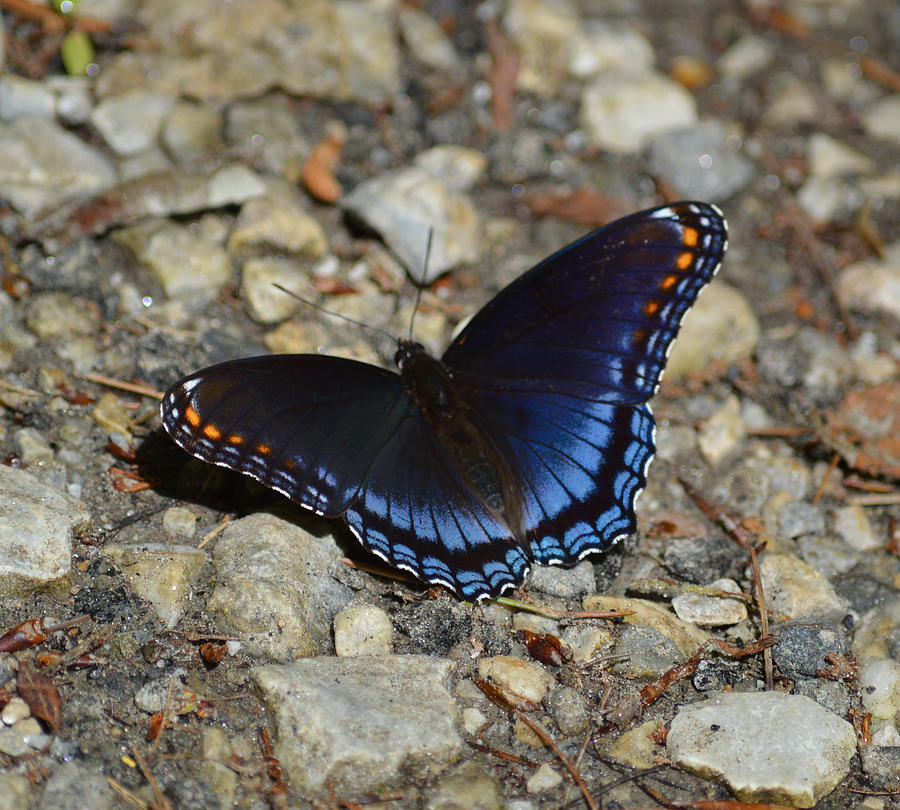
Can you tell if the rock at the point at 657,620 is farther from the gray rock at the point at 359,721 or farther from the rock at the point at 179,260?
the rock at the point at 179,260

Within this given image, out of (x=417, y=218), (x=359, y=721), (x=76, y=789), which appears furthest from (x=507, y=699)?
(x=417, y=218)

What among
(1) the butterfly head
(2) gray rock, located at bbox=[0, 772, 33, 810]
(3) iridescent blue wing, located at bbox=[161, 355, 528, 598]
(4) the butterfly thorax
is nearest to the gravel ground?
(2) gray rock, located at bbox=[0, 772, 33, 810]

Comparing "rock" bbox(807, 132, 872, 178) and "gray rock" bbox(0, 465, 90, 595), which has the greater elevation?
"rock" bbox(807, 132, 872, 178)

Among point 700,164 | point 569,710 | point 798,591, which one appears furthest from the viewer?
point 700,164

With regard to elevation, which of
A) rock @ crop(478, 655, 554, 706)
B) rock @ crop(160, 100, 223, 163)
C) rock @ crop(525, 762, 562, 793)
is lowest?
rock @ crop(525, 762, 562, 793)

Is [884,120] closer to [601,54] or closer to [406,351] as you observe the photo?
[601,54]

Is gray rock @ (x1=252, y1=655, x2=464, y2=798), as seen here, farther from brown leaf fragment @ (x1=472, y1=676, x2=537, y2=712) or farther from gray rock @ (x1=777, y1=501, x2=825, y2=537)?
gray rock @ (x1=777, y1=501, x2=825, y2=537)
